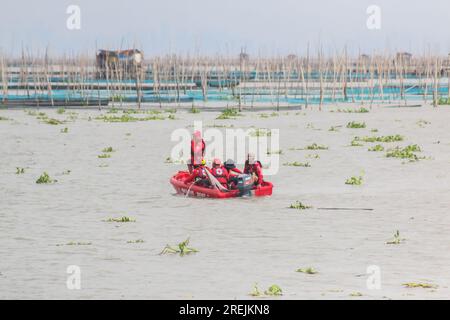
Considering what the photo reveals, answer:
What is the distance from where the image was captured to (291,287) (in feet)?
26.5

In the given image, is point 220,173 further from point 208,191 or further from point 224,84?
point 224,84

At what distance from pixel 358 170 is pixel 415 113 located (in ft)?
62.3

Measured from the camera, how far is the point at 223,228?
11.3 meters

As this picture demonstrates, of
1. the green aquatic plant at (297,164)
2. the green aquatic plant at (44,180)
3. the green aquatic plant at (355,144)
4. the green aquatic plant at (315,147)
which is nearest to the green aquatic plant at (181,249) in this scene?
the green aquatic plant at (44,180)

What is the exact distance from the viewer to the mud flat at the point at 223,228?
27.1 feet

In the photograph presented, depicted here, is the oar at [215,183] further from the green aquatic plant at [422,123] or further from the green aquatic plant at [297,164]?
the green aquatic plant at [422,123]

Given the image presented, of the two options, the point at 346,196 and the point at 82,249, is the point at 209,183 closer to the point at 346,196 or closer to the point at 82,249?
the point at 346,196

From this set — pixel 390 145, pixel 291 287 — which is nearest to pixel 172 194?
pixel 291 287

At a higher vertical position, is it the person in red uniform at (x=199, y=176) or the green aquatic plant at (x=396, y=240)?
the person in red uniform at (x=199, y=176)

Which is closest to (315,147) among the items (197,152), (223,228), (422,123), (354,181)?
(354,181)

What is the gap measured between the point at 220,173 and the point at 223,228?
2589 millimetres

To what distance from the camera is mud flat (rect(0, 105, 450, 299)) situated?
27.1ft

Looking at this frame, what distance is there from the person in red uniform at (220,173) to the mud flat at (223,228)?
0.37 m

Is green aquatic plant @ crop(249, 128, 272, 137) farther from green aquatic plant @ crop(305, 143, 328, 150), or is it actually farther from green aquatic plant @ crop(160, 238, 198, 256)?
green aquatic plant @ crop(160, 238, 198, 256)
